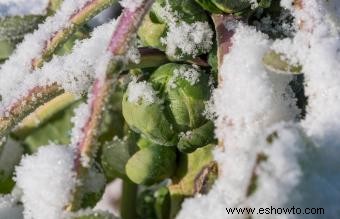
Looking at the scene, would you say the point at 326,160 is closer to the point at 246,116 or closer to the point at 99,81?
the point at 246,116

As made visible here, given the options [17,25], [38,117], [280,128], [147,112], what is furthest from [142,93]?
[38,117]

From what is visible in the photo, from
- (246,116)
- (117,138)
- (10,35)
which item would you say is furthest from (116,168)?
(246,116)

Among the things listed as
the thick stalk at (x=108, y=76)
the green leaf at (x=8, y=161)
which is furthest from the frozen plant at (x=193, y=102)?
the green leaf at (x=8, y=161)

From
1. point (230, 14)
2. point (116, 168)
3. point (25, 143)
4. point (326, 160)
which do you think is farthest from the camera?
point (25, 143)

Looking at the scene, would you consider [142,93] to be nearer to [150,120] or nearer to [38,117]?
[150,120]

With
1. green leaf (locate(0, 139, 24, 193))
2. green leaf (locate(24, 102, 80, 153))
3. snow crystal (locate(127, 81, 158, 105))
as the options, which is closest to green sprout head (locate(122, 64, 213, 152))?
snow crystal (locate(127, 81, 158, 105))

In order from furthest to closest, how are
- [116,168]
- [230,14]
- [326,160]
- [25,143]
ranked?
[25,143] < [116,168] < [230,14] < [326,160]

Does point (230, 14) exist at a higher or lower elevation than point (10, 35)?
higher
